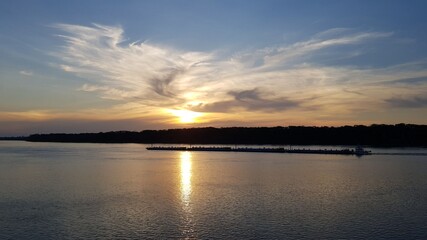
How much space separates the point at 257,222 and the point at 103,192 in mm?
17368

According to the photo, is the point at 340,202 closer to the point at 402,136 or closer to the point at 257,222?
the point at 257,222

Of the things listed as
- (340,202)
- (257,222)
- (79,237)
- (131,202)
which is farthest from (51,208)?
(340,202)

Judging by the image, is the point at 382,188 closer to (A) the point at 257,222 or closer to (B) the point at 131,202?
(A) the point at 257,222

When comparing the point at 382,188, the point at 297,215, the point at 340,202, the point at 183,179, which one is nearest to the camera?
the point at 297,215

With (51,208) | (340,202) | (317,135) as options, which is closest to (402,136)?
(317,135)

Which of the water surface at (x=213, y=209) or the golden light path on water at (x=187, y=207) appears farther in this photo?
the golden light path on water at (x=187, y=207)

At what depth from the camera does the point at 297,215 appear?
2650cm

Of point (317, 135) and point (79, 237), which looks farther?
point (317, 135)

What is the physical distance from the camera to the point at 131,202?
3166 cm

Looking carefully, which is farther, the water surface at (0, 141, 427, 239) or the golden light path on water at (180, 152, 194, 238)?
the golden light path on water at (180, 152, 194, 238)

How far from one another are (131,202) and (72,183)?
46.8 ft

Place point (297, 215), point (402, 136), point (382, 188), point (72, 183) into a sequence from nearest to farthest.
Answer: point (297, 215), point (382, 188), point (72, 183), point (402, 136)

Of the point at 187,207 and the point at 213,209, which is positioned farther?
the point at 187,207

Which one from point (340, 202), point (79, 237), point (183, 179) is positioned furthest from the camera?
point (183, 179)
